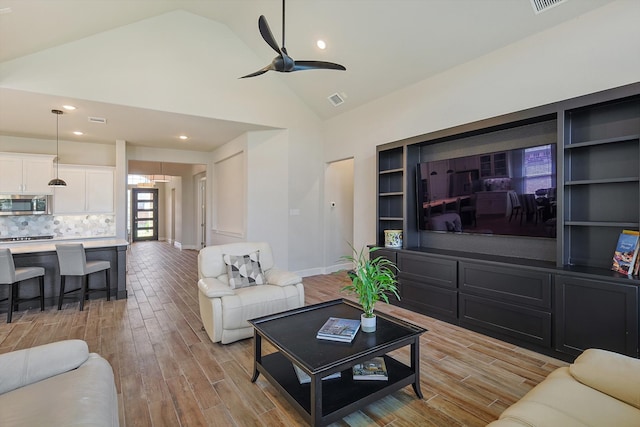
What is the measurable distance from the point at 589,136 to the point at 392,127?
251 cm

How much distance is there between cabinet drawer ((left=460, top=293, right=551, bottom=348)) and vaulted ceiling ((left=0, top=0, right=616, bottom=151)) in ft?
8.64

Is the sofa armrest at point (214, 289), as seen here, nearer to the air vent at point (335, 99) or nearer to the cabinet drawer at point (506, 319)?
the cabinet drawer at point (506, 319)

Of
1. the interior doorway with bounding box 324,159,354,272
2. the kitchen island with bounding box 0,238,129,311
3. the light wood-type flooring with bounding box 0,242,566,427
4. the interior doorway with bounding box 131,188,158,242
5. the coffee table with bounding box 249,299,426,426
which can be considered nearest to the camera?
the coffee table with bounding box 249,299,426,426

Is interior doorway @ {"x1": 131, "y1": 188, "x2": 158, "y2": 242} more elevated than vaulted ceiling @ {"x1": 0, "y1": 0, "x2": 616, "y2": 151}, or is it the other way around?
vaulted ceiling @ {"x1": 0, "y1": 0, "x2": 616, "y2": 151}

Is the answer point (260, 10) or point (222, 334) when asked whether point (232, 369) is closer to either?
point (222, 334)

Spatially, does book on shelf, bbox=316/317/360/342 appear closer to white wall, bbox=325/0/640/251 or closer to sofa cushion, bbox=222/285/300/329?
sofa cushion, bbox=222/285/300/329

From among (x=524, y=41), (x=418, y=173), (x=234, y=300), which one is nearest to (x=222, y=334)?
(x=234, y=300)

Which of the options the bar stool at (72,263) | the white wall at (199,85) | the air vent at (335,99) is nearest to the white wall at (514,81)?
the air vent at (335,99)

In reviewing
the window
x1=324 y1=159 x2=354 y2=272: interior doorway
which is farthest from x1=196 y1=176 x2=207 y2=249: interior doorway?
the window

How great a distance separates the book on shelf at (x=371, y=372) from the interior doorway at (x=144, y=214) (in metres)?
13.1

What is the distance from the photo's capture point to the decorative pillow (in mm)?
3416

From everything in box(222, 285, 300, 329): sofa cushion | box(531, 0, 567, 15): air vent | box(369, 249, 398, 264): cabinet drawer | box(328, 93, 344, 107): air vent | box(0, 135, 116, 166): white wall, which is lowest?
box(222, 285, 300, 329): sofa cushion

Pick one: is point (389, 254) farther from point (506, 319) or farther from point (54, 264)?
point (54, 264)

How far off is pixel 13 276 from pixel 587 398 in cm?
→ 531
